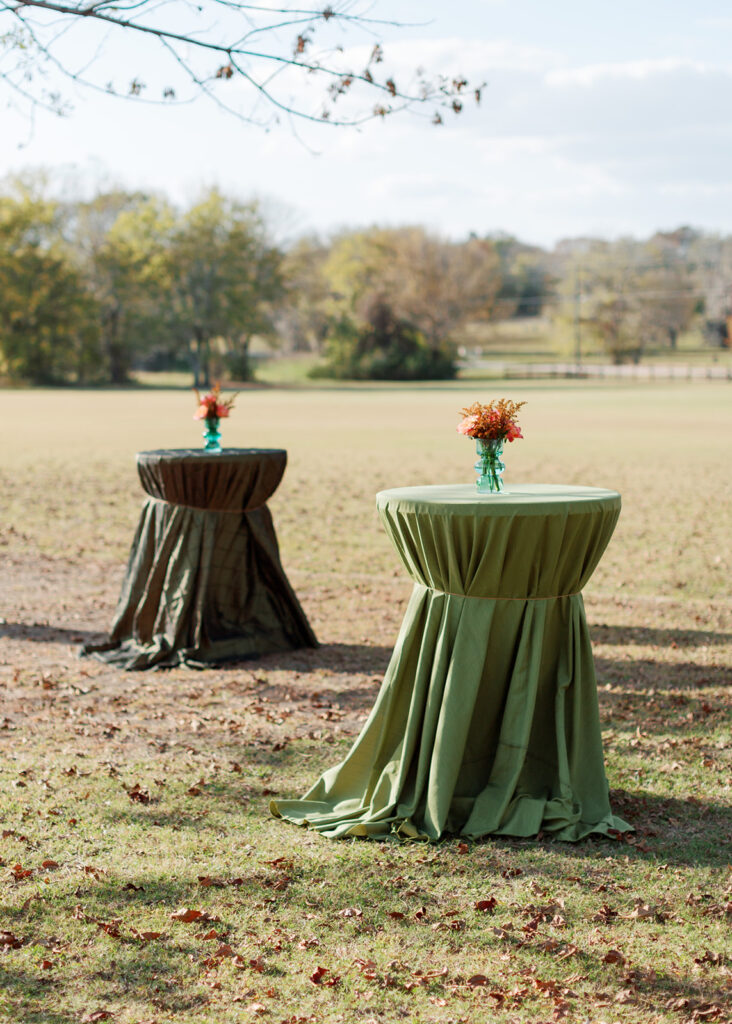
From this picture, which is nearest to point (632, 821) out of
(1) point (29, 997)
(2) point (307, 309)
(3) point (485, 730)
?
(3) point (485, 730)

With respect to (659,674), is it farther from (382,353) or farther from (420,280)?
(420,280)

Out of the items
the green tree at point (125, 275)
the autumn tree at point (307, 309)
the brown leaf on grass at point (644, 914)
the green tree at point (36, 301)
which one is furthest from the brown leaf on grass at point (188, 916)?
the autumn tree at point (307, 309)

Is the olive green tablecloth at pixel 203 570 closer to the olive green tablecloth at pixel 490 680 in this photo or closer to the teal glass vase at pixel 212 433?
the teal glass vase at pixel 212 433

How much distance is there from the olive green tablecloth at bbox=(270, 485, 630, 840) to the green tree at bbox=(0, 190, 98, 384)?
218 ft

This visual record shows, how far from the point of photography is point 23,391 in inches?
2427

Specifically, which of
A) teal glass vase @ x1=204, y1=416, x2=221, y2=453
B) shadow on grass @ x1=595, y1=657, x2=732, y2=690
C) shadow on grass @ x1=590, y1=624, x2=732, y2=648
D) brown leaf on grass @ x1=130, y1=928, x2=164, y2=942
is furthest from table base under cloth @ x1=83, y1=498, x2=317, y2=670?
brown leaf on grass @ x1=130, y1=928, x2=164, y2=942

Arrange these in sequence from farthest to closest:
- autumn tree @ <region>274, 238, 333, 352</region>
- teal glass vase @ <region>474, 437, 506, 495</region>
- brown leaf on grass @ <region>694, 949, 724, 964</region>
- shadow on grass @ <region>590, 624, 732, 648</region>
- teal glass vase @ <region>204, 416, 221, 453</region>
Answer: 1. autumn tree @ <region>274, 238, 333, 352</region>
2. shadow on grass @ <region>590, 624, 732, 648</region>
3. teal glass vase @ <region>204, 416, 221, 453</region>
4. teal glass vase @ <region>474, 437, 506, 495</region>
5. brown leaf on grass @ <region>694, 949, 724, 964</region>

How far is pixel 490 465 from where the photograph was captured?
4934mm

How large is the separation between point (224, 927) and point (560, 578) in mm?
1895

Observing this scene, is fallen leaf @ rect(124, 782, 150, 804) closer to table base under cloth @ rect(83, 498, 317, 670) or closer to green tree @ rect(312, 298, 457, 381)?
table base under cloth @ rect(83, 498, 317, 670)

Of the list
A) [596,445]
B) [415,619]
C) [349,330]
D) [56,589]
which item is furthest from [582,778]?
[349,330]

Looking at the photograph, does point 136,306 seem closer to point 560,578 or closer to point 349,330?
point 349,330

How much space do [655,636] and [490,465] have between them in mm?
4187

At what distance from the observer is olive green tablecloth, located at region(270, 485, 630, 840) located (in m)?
4.41
